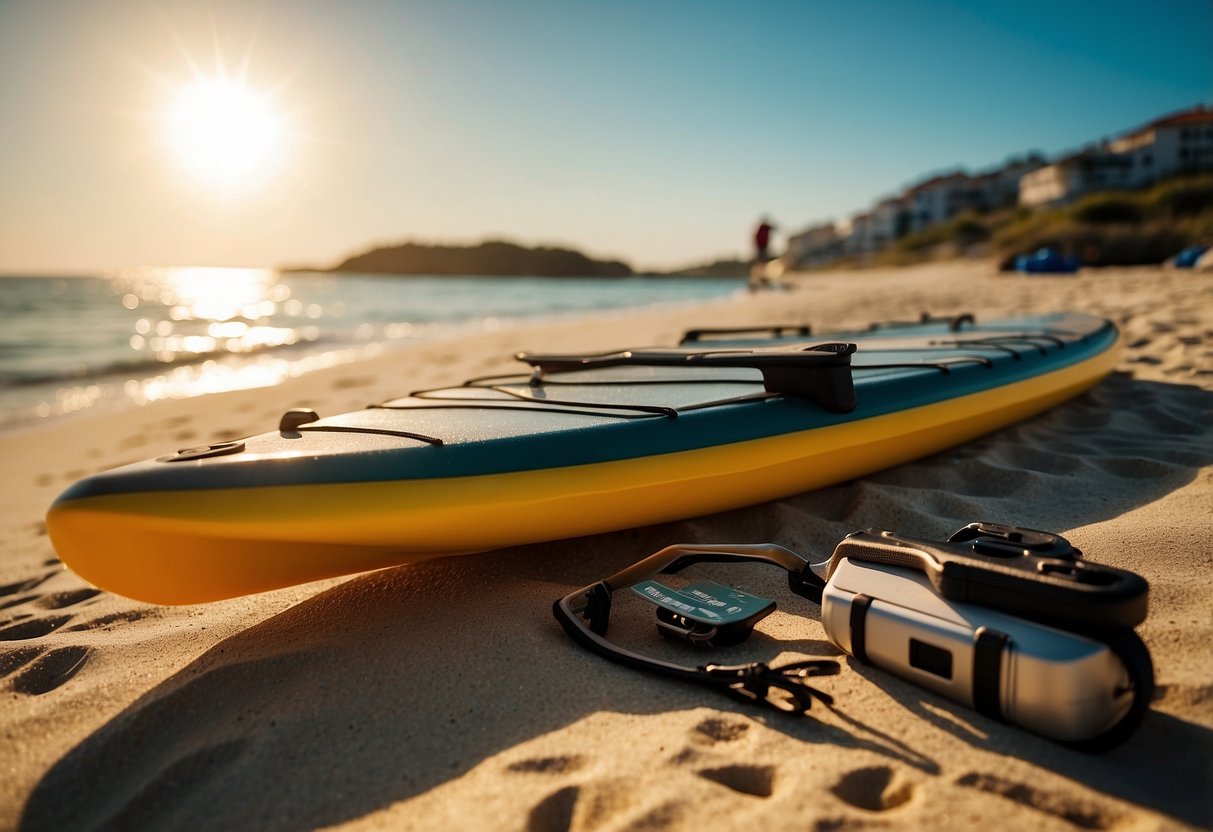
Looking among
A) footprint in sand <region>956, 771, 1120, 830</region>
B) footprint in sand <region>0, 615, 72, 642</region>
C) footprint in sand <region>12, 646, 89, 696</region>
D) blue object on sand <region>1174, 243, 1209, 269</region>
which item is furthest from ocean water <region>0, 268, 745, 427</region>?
blue object on sand <region>1174, 243, 1209, 269</region>

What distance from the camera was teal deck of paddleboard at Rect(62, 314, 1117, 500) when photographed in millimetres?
1559

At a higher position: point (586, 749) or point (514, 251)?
point (514, 251)

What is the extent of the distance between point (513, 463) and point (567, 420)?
0.27m

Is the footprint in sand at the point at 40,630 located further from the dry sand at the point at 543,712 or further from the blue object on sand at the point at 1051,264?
the blue object on sand at the point at 1051,264

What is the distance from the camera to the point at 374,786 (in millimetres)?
1188

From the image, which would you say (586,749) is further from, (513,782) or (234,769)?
(234,769)

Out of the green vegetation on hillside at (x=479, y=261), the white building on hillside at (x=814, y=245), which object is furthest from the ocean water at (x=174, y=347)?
the white building on hillside at (x=814, y=245)

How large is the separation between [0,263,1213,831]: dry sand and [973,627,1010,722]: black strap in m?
0.05

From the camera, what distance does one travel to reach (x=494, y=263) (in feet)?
181

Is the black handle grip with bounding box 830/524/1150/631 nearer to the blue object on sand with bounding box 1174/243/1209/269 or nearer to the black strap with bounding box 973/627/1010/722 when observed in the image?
the black strap with bounding box 973/627/1010/722

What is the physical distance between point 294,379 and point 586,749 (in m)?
6.12

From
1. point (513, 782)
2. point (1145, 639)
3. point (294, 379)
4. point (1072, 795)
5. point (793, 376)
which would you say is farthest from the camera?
point (294, 379)

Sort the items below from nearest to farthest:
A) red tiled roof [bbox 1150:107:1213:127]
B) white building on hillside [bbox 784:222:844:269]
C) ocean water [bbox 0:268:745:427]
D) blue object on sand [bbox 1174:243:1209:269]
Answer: ocean water [bbox 0:268:745:427] < blue object on sand [bbox 1174:243:1209:269] < red tiled roof [bbox 1150:107:1213:127] < white building on hillside [bbox 784:222:844:269]

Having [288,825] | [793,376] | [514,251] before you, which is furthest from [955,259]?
[514,251]
